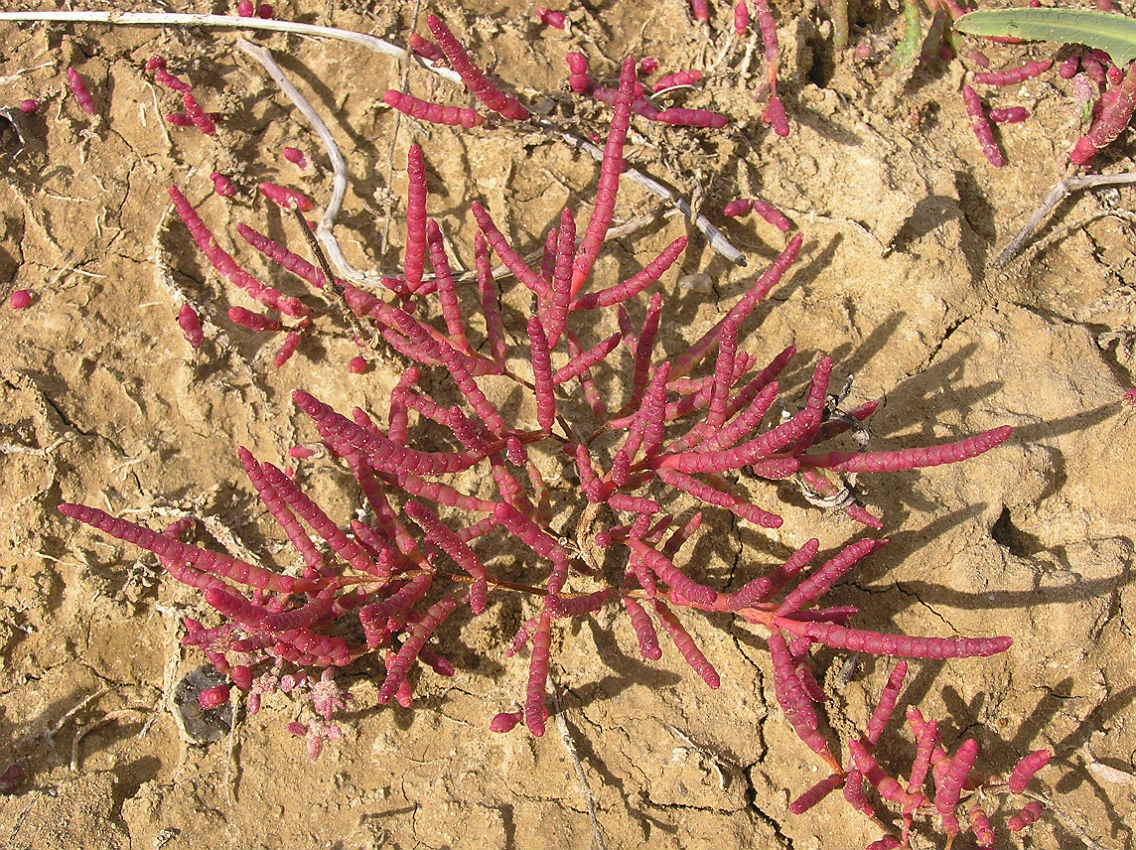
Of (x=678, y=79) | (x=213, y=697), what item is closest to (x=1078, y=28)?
(x=678, y=79)

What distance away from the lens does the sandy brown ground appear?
2.94m

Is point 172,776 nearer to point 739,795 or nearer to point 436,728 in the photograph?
point 436,728

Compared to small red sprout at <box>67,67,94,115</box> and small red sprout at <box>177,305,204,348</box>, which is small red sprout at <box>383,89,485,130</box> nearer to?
small red sprout at <box>177,305,204,348</box>

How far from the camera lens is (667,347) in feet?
11.2

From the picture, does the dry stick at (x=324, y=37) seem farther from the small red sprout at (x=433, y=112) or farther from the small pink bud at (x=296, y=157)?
the small red sprout at (x=433, y=112)

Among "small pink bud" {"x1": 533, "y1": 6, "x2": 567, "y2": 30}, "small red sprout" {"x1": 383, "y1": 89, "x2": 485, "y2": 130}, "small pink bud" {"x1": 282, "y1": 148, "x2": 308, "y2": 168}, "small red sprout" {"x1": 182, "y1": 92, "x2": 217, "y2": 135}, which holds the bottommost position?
"small pink bud" {"x1": 282, "y1": 148, "x2": 308, "y2": 168}

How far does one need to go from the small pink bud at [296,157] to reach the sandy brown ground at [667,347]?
7cm

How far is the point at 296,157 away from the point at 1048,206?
323cm

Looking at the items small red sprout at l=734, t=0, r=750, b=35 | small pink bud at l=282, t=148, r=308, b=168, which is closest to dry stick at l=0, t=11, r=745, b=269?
small pink bud at l=282, t=148, r=308, b=168

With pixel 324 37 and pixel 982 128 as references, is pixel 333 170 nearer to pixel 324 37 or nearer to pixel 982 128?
pixel 324 37

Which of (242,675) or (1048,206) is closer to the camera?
(242,675)

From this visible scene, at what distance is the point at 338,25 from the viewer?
12.6 ft

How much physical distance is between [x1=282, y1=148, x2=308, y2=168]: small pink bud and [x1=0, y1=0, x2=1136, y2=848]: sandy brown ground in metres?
0.07

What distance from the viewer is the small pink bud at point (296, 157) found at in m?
3.59
